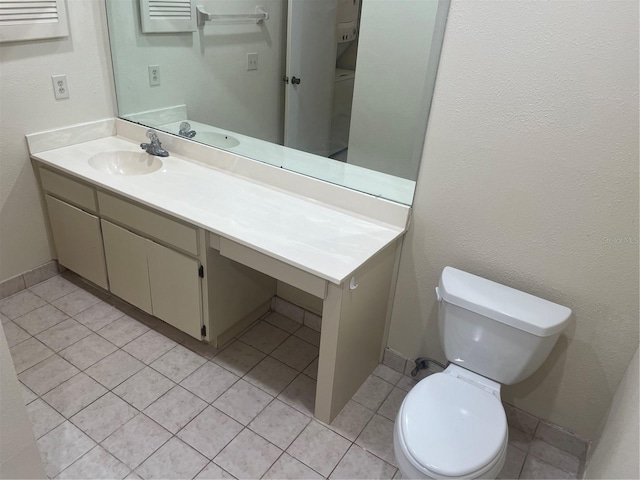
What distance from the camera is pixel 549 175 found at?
1482mm

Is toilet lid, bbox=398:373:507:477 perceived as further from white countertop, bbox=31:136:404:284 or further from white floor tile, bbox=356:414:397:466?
white countertop, bbox=31:136:404:284

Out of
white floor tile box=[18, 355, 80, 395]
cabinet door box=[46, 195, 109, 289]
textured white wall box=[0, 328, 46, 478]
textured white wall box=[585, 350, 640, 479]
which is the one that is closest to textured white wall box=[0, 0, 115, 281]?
cabinet door box=[46, 195, 109, 289]

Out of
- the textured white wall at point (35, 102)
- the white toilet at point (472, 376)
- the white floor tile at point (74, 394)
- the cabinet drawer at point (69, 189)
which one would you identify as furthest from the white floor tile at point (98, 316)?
the white toilet at point (472, 376)

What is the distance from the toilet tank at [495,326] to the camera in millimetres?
1479

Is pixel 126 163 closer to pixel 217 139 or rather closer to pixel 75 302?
pixel 217 139

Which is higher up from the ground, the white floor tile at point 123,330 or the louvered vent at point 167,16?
the louvered vent at point 167,16

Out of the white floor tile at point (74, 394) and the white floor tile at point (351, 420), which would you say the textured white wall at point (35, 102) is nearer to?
the white floor tile at point (74, 394)

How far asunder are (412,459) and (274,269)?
74 centimetres

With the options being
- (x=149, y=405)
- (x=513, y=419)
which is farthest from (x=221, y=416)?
(x=513, y=419)

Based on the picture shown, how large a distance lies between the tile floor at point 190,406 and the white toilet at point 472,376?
0.39 meters

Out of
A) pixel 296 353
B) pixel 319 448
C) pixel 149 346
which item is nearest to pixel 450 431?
pixel 319 448

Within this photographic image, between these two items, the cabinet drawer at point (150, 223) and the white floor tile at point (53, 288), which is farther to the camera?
the white floor tile at point (53, 288)

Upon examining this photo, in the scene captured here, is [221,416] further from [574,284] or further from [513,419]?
[574,284]

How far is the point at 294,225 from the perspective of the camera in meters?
1.76
